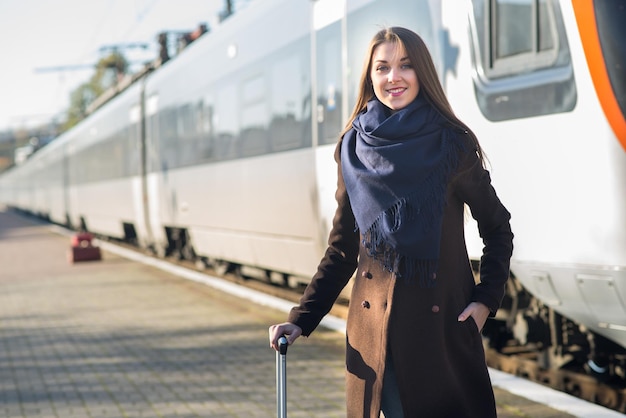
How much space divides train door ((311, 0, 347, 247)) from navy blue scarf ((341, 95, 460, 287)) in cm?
523

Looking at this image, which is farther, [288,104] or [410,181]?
[288,104]

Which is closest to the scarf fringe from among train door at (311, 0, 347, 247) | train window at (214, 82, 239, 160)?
train door at (311, 0, 347, 247)

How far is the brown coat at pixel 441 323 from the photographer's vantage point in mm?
2691

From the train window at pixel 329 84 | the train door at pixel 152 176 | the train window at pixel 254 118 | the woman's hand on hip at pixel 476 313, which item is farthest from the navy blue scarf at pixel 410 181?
the train door at pixel 152 176

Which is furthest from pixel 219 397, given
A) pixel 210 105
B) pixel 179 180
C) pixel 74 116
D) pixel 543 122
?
pixel 74 116

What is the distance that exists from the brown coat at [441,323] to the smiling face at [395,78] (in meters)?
0.23

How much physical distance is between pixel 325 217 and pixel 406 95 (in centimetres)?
572

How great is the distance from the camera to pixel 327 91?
8484 mm

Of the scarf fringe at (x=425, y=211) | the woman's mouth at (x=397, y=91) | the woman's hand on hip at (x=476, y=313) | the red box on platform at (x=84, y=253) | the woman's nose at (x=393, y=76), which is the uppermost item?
the woman's nose at (x=393, y=76)

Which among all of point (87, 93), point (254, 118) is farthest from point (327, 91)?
point (87, 93)

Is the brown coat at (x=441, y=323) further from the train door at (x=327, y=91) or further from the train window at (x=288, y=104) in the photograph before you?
the train window at (x=288, y=104)

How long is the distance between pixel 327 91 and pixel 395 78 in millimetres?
5782

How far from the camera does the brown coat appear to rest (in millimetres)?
2691

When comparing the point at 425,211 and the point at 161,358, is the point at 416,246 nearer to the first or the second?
the point at 425,211
